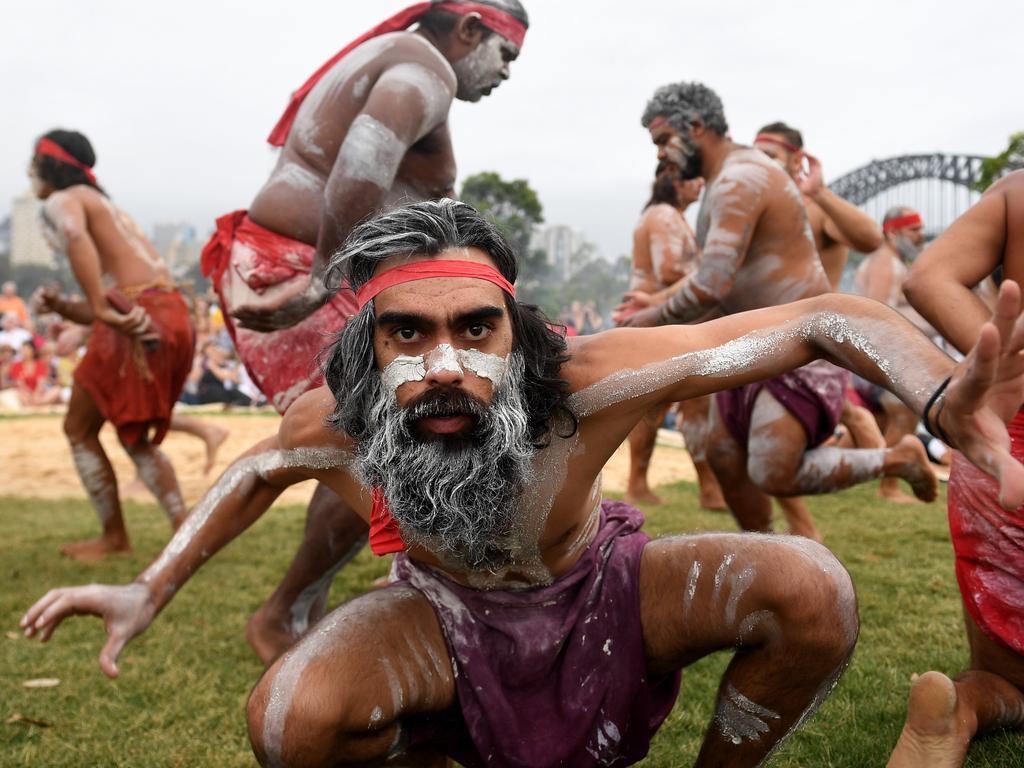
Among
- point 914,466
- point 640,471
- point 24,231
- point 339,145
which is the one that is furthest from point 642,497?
point 24,231

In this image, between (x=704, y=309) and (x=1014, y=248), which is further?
(x=704, y=309)

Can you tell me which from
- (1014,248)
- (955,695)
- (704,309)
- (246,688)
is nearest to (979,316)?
(1014,248)

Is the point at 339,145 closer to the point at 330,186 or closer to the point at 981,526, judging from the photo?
the point at 330,186

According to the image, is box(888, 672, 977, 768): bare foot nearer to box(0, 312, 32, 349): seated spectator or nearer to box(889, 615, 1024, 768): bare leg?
box(889, 615, 1024, 768): bare leg

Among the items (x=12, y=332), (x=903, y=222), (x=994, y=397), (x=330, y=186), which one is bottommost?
(x=12, y=332)

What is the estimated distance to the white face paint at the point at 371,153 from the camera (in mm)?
2893

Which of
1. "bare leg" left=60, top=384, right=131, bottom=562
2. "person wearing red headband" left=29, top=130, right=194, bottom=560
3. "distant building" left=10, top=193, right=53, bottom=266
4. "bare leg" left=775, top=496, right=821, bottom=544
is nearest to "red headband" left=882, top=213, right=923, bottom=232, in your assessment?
"bare leg" left=775, top=496, right=821, bottom=544

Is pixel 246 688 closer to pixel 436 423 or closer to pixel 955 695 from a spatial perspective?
pixel 436 423

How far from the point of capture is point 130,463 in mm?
9008

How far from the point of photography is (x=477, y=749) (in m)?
2.04

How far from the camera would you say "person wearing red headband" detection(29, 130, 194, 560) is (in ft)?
15.6

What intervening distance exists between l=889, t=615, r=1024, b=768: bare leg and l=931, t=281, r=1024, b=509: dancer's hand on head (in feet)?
2.42

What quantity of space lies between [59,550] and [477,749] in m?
3.85

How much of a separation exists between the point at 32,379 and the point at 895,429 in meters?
12.1
